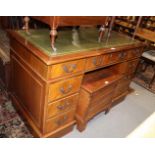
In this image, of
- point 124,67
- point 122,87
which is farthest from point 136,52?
point 122,87

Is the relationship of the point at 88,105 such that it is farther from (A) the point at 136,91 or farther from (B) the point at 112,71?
(A) the point at 136,91

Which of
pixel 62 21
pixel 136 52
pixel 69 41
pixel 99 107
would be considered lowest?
pixel 99 107

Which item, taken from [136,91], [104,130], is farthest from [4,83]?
[136,91]

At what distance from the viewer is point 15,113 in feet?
5.96

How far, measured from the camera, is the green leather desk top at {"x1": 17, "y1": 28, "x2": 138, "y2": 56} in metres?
1.21

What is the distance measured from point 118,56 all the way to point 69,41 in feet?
1.99

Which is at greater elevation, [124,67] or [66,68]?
[66,68]

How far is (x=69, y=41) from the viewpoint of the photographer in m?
1.39

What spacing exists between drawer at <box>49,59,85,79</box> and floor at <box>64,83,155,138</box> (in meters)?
0.75

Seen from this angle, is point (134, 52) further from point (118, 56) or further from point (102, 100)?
point (102, 100)

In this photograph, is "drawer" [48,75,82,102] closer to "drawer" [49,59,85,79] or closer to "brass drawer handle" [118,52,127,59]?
"drawer" [49,59,85,79]

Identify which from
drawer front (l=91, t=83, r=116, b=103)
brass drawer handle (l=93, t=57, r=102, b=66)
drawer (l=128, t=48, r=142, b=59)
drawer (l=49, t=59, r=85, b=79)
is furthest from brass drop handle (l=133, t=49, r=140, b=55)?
drawer (l=49, t=59, r=85, b=79)

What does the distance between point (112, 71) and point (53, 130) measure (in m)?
0.96

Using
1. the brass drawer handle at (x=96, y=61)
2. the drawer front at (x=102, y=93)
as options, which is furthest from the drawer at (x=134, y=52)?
the brass drawer handle at (x=96, y=61)
